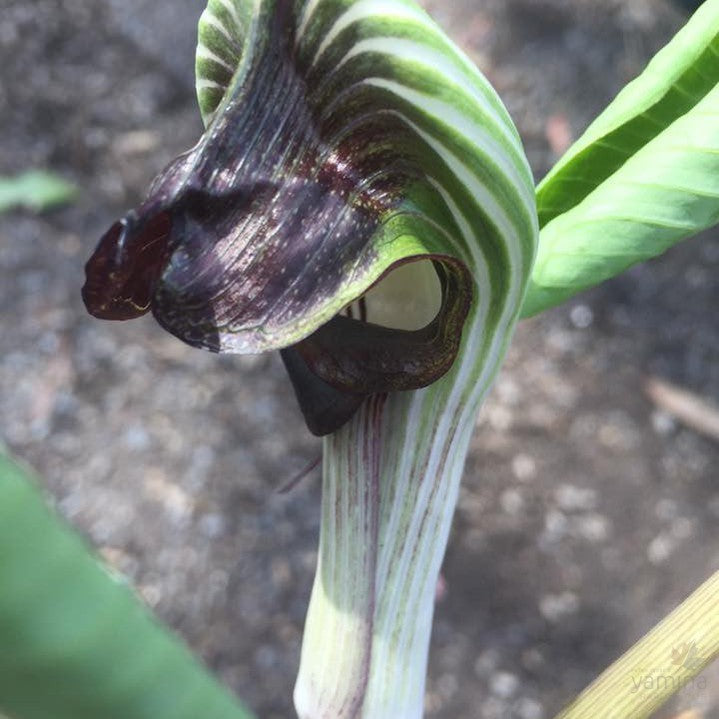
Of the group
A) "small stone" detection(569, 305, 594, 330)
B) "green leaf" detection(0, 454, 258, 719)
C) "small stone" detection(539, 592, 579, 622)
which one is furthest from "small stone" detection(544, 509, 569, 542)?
"green leaf" detection(0, 454, 258, 719)

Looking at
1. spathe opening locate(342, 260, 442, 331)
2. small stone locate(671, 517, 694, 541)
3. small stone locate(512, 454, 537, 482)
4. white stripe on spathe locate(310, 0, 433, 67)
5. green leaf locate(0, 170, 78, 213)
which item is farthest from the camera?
green leaf locate(0, 170, 78, 213)

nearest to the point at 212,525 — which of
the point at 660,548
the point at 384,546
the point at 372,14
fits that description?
the point at 660,548

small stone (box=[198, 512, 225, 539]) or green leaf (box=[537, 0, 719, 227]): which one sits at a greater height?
green leaf (box=[537, 0, 719, 227])

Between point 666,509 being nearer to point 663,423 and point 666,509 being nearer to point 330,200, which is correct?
point 663,423

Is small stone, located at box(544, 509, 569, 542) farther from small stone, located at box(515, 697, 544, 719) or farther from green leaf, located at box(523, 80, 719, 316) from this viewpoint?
green leaf, located at box(523, 80, 719, 316)

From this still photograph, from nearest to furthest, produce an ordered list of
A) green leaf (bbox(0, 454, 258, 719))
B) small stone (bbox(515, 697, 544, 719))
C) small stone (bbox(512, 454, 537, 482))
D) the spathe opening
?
green leaf (bbox(0, 454, 258, 719))
the spathe opening
small stone (bbox(515, 697, 544, 719))
small stone (bbox(512, 454, 537, 482))

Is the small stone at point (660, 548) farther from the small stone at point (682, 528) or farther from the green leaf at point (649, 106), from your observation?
the green leaf at point (649, 106)

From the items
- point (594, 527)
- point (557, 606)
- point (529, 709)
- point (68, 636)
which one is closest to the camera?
point (68, 636)
